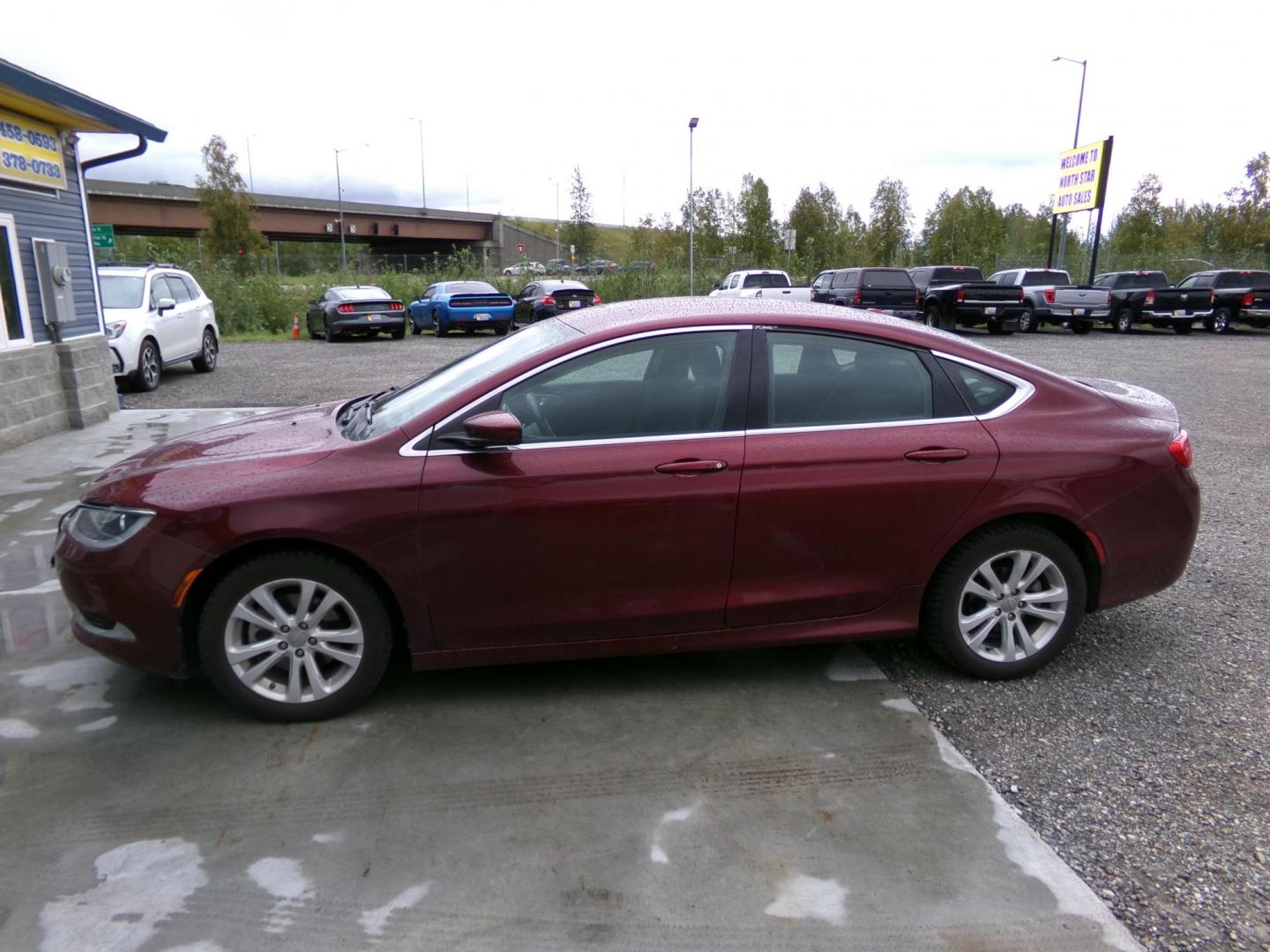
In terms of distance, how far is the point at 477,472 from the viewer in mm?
3479

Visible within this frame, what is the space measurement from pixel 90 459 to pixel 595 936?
7.62 m

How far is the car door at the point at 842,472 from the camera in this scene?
3.65 meters

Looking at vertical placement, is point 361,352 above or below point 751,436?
below

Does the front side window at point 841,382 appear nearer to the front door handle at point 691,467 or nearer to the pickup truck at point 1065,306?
the front door handle at point 691,467

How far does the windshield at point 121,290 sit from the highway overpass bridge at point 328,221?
96.6ft

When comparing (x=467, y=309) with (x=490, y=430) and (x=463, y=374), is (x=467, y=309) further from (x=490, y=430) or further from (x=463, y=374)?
(x=490, y=430)

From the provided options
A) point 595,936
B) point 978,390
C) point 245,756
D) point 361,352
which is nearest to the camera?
point 595,936

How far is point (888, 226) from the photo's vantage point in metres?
51.3

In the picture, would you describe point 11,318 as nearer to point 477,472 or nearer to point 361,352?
point 477,472

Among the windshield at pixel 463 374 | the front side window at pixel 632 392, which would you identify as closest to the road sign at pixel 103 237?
the windshield at pixel 463 374

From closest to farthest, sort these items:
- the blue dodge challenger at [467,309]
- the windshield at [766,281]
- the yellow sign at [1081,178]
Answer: the blue dodge challenger at [467,309] → the windshield at [766,281] → the yellow sign at [1081,178]

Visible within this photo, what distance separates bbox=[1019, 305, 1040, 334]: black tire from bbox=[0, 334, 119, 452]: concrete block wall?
22.1 metres

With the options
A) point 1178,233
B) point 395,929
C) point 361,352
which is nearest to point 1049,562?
point 395,929

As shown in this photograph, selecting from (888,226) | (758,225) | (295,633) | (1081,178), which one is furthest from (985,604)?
(888,226)
